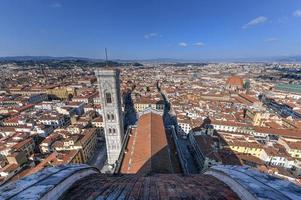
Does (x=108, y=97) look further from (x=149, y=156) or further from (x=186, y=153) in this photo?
(x=186, y=153)

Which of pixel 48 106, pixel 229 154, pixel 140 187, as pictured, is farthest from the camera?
pixel 48 106

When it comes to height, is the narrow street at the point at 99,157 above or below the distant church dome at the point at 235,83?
below

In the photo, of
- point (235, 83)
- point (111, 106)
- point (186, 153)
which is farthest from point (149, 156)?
point (235, 83)

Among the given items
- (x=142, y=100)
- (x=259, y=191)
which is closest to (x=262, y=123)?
(x=142, y=100)

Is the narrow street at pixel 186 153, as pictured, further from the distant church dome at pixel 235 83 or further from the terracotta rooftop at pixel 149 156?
the distant church dome at pixel 235 83

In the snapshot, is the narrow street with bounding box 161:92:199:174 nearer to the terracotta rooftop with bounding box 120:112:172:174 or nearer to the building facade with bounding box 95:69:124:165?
the terracotta rooftop with bounding box 120:112:172:174

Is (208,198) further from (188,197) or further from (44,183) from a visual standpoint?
(44,183)

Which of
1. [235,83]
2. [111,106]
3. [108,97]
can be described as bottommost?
[235,83]

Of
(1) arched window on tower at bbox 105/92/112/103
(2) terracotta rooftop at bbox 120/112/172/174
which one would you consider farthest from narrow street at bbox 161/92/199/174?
(1) arched window on tower at bbox 105/92/112/103

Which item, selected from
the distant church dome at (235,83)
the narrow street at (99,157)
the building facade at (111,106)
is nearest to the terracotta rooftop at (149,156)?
the building facade at (111,106)

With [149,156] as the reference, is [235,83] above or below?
below

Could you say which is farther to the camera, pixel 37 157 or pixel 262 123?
pixel 262 123
